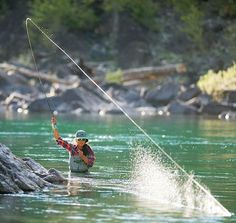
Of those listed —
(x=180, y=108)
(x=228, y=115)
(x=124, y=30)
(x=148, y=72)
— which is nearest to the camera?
(x=228, y=115)

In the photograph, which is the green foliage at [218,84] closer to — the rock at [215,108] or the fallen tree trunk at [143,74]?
the rock at [215,108]

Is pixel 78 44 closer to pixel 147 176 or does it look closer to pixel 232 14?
pixel 232 14

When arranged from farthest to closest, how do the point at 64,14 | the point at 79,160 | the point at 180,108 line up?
the point at 64,14, the point at 180,108, the point at 79,160

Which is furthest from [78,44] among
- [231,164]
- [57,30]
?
[231,164]

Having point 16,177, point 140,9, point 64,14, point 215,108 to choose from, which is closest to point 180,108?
point 215,108

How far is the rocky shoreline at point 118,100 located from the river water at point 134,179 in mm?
18899

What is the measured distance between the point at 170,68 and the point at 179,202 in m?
61.8

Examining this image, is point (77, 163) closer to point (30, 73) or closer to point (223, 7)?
point (30, 73)

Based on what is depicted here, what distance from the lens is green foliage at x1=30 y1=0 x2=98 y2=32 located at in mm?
95125

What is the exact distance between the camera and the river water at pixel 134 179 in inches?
724

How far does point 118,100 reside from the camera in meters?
71.4

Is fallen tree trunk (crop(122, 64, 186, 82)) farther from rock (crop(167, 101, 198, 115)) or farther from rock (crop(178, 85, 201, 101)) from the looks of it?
rock (crop(167, 101, 198, 115))

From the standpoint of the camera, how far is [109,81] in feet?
254

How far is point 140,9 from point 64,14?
7405 mm
